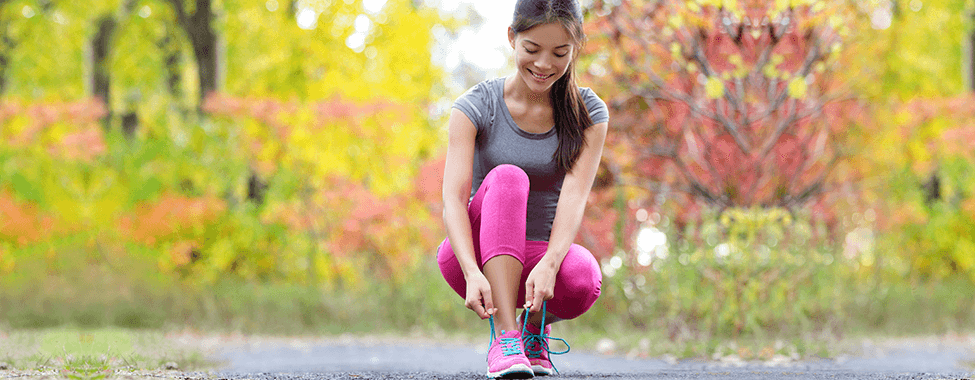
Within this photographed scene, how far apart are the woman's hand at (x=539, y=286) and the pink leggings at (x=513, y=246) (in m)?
0.07

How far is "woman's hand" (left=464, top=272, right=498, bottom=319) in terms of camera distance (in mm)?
2309

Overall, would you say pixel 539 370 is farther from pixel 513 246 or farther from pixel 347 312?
pixel 347 312

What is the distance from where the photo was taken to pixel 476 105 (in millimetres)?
2537

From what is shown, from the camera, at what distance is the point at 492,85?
8.70 ft

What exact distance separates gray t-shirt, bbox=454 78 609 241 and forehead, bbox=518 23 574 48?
29 cm

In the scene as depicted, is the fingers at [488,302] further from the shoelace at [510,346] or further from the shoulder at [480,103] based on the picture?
→ the shoulder at [480,103]

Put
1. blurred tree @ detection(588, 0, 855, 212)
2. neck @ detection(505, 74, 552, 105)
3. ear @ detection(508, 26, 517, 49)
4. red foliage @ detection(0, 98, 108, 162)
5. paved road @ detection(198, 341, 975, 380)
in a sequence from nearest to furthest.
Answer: ear @ detection(508, 26, 517, 49), neck @ detection(505, 74, 552, 105), paved road @ detection(198, 341, 975, 380), blurred tree @ detection(588, 0, 855, 212), red foliage @ detection(0, 98, 108, 162)

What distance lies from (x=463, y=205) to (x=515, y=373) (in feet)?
1.76

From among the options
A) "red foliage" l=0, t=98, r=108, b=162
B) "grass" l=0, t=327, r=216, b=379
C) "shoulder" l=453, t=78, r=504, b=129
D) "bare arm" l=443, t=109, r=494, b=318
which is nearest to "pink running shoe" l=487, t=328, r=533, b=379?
"bare arm" l=443, t=109, r=494, b=318

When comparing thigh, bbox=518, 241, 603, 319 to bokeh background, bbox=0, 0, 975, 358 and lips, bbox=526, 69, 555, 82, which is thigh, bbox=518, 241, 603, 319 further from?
bokeh background, bbox=0, 0, 975, 358

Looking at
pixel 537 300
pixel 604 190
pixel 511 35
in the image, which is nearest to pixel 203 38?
pixel 604 190

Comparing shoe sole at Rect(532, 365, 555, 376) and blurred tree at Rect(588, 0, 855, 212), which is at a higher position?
blurred tree at Rect(588, 0, 855, 212)

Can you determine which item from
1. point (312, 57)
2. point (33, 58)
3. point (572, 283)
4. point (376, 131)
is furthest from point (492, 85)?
point (33, 58)

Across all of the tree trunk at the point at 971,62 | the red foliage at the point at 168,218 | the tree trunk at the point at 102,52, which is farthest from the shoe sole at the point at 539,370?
the tree trunk at the point at 102,52
